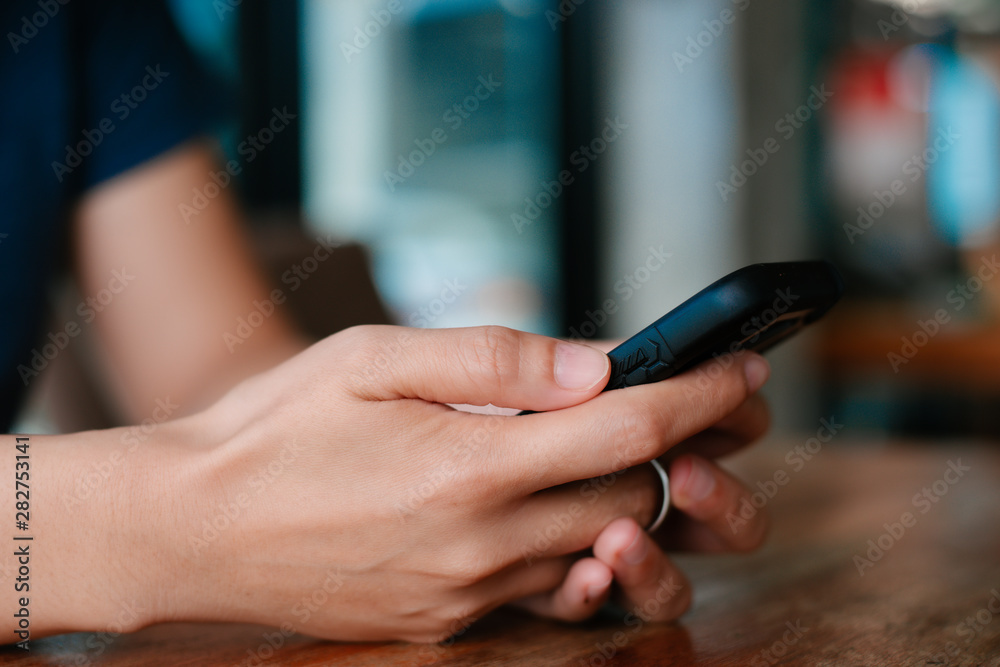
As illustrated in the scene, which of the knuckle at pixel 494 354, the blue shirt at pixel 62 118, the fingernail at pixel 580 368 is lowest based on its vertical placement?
the fingernail at pixel 580 368

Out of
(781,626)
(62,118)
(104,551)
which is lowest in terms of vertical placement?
(781,626)

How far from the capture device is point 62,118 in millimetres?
716

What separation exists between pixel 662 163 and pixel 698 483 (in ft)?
8.99

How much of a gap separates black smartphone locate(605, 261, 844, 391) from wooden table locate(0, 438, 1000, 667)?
15 cm

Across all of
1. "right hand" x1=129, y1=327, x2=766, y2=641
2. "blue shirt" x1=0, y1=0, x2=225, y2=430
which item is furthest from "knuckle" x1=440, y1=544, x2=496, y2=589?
"blue shirt" x1=0, y1=0, x2=225, y2=430

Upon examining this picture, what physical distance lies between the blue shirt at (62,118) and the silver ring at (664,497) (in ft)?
1.90

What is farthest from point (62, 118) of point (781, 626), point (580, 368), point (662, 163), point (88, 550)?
point (662, 163)

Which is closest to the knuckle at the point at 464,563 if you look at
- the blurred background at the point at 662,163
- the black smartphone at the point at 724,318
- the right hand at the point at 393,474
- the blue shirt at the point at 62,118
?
the right hand at the point at 393,474

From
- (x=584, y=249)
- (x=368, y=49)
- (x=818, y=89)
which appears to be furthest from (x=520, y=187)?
(x=818, y=89)

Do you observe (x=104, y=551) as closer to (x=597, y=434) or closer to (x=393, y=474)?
(x=393, y=474)

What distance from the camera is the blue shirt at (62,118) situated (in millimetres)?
698

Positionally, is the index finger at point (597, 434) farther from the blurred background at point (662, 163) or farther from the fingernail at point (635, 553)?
the blurred background at point (662, 163)

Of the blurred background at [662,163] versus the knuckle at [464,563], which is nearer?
the knuckle at [464,563]

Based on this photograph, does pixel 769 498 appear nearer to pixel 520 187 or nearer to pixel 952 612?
pixel 952 612
